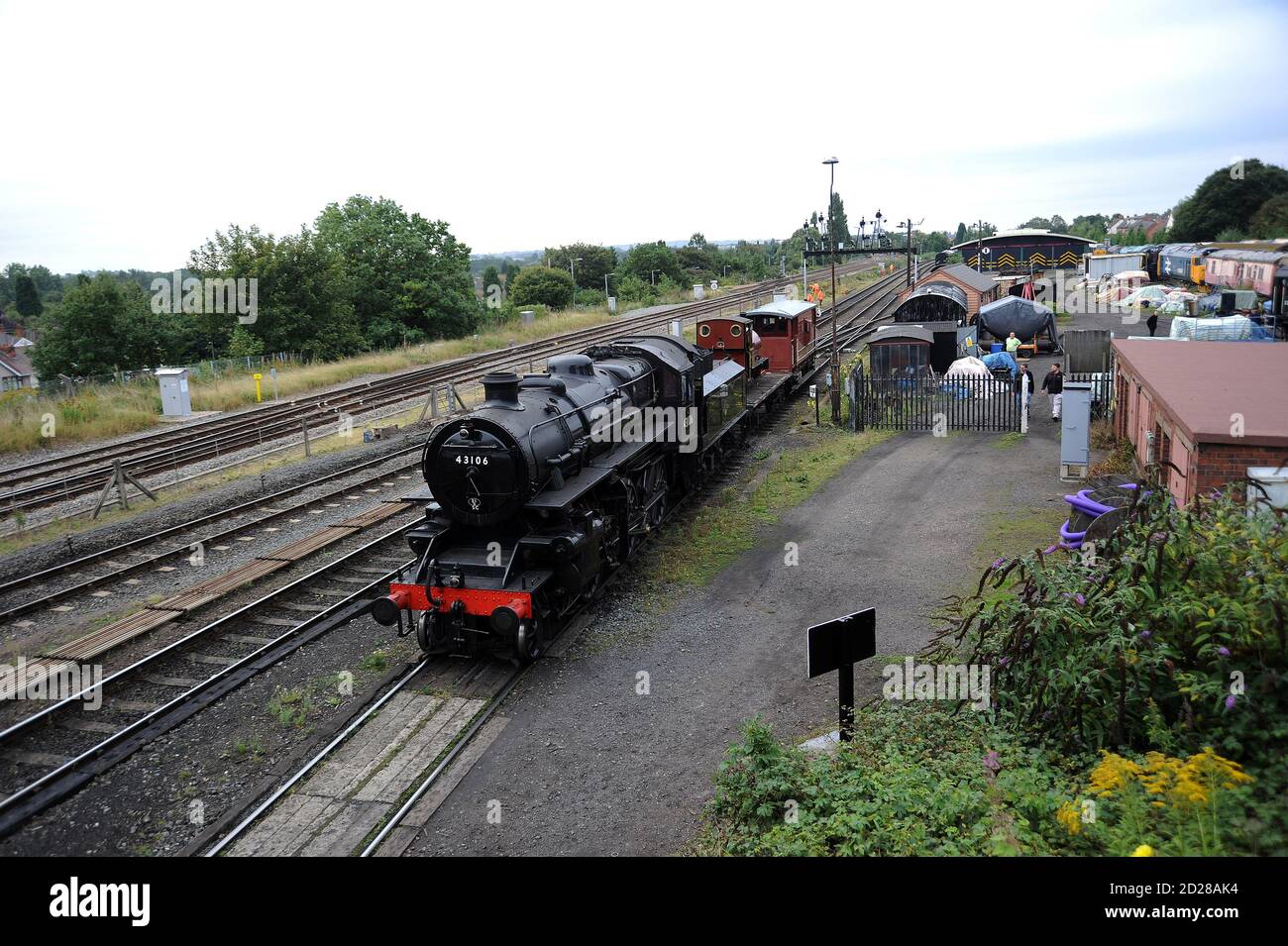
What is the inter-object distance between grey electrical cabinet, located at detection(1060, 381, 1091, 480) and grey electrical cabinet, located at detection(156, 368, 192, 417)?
25.5m

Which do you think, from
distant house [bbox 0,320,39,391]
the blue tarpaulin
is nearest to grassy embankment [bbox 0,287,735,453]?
distant house [bbox 0,320,39,391]

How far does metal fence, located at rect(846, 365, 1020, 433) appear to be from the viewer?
904 inches

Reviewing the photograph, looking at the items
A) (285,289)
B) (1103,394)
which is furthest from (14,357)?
(1103,394)

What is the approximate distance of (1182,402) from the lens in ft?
42.6

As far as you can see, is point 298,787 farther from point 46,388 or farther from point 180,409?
point 46,388

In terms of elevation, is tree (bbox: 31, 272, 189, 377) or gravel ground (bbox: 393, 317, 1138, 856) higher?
tree (bbox: 31, 272, 189, 377)

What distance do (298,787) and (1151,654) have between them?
7.56 m

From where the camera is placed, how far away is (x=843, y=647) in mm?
7500

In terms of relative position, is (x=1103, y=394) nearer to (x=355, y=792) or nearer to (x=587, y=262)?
(x=355, y=792)

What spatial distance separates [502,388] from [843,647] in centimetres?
564

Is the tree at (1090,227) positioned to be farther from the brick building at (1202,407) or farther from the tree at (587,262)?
the brick building at (1202,407)

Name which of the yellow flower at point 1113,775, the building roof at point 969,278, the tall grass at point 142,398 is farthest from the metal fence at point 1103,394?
the tall grass at point 142,398

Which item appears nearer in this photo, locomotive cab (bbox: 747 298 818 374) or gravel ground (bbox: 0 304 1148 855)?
gravel ground (bbox: 0 304 1148 855)

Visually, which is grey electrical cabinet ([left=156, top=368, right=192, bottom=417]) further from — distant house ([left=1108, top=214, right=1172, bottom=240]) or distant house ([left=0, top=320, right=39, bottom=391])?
distant house ([left=1108, top=214, right=1172, bottom=240])
